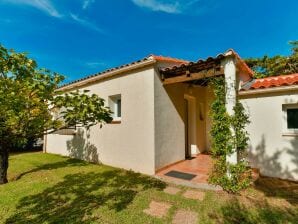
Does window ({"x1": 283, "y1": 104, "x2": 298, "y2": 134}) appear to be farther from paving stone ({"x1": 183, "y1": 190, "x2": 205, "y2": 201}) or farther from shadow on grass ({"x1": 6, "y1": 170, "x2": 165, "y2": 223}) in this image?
shadow on grass ({"x1": 6, "y1": 170, "x2": 165, "y2": 223})

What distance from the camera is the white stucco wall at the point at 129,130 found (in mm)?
8188

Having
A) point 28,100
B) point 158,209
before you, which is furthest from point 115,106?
point 158,209

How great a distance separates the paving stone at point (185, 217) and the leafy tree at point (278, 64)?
17.4m

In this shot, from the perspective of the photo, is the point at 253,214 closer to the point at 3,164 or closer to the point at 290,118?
the point at 290,118

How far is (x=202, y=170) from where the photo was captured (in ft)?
27.3

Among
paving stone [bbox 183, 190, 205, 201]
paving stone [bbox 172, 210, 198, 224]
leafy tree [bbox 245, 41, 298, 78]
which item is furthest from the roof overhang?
leafy tree [bbox 245, 41, 298, 78]

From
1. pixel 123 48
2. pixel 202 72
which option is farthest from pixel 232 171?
pixel 123 48

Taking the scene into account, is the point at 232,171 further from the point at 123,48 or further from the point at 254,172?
the point at 123,48

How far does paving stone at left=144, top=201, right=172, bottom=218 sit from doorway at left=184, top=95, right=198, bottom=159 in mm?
5611

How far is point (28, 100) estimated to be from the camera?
5500 mm

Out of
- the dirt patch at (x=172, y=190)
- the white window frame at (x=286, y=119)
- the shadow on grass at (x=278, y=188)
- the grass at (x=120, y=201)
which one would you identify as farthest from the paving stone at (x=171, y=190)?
the white window frame at (x=286, y=119)

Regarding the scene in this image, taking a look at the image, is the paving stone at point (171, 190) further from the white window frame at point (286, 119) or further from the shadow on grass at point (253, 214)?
the white window frame at point (286, 119)

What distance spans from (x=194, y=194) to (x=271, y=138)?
4.19 m

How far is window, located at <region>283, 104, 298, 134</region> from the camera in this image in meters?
7.25
